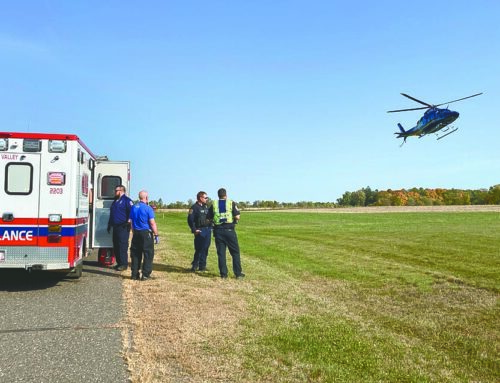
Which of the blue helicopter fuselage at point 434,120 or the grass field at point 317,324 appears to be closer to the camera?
the grass field at point 317,324

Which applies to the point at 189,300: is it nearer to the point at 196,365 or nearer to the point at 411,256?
the point at 196,365

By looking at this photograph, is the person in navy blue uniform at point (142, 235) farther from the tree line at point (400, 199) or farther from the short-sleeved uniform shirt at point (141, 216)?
the tree line at point (400, 199)

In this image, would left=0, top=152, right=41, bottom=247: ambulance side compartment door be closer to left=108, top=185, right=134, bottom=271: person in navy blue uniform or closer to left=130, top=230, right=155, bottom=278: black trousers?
left=130, top=230, right=155, bottom=278: black trousers

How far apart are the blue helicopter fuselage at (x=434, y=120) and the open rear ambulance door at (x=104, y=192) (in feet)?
91.9

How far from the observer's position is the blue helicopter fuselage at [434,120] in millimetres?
35562

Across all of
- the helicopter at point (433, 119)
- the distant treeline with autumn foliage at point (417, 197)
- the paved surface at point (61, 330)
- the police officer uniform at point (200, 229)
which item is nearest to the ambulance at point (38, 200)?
the paved surface at point (61, 330)

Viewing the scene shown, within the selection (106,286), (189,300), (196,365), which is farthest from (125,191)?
(196,365)

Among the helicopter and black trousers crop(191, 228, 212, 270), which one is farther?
the helicopter

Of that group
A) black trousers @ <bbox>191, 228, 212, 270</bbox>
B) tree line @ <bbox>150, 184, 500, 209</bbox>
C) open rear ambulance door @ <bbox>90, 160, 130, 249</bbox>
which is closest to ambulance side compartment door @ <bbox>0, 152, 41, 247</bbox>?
open rear ambulance door @ <bbox>90, 160, 130, 249</bbox>

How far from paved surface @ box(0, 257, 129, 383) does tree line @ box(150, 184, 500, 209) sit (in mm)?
90471

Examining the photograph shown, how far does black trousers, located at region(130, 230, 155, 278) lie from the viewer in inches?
439

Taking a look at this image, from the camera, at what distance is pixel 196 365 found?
5523mm

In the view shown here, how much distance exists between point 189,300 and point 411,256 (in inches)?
431

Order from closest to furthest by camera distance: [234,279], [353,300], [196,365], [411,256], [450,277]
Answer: [196,365] < [353,300] < [234,279] < [450,277] < [411,256]
